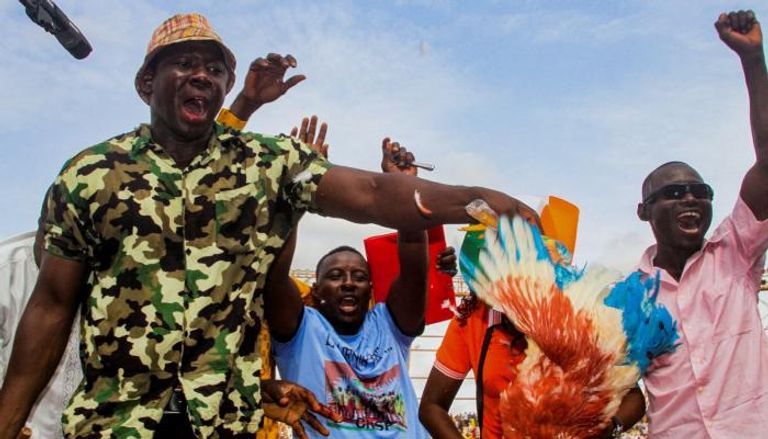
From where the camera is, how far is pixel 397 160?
125 inches

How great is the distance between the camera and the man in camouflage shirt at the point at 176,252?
73.5 inches

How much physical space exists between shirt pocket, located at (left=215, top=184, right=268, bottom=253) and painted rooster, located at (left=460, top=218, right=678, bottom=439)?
599 mm

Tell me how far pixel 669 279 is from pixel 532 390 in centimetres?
174

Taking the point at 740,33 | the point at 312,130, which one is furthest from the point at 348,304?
the point at 740,33

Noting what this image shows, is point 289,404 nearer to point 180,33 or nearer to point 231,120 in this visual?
point 180,33

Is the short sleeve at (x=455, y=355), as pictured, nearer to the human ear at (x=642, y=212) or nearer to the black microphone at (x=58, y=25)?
the human ear at (x=642, y=212)

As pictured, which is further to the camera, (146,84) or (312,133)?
(312,133)

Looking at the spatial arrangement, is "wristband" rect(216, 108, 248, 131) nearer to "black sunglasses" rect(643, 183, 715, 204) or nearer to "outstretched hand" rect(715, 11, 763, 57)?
"black sunglasses" rect(643, 183, 715, 204)

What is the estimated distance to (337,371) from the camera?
3453 millimetres

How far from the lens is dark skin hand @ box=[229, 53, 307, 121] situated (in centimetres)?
318

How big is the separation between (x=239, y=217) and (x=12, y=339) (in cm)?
202

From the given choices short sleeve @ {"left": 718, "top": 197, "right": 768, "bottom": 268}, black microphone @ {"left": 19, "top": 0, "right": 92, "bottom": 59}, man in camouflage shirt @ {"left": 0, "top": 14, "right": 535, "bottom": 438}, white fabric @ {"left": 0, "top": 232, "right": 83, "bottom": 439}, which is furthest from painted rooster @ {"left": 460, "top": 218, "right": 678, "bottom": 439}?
black microphone @ {"left": 19, "top": 0, "right": 92, "bottom": 59}

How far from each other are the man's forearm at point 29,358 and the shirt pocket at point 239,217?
46 centimetres

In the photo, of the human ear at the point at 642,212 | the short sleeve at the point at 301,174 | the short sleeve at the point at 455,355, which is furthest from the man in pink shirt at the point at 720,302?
the short sleeve at the point at 301,174
